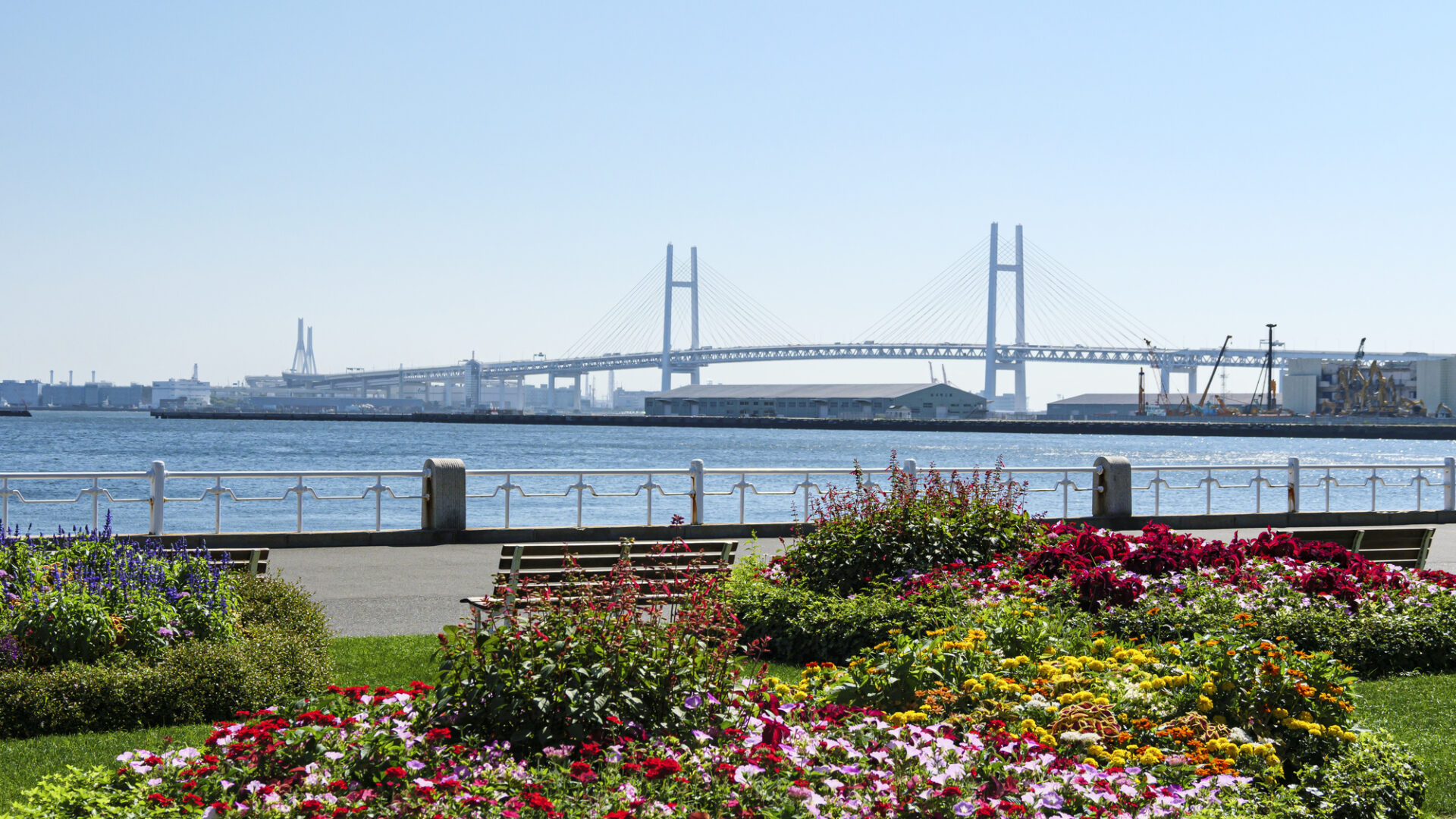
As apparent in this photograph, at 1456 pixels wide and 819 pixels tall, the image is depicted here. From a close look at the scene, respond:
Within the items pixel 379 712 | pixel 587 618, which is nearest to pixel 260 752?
pixel 379 712

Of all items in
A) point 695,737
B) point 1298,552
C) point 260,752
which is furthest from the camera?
point 1298,552

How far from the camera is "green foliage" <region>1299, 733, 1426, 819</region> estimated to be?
4.96m

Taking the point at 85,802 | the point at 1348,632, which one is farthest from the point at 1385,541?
the point at 85,802

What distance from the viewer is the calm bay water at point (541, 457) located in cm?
3647

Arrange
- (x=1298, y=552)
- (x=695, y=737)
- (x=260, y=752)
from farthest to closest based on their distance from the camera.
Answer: (x=1298, y=552) < (x=695, y=737) < (x=260, y=752)

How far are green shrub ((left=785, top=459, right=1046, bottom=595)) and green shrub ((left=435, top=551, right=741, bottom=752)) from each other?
162 inches

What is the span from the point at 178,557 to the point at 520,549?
2081 mm

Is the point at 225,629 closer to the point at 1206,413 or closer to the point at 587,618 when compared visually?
the point at 587,618

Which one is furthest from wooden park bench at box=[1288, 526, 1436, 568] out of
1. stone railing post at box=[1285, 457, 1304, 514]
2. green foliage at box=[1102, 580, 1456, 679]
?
stone railing post at box=[1285, 457, 1304, 514]

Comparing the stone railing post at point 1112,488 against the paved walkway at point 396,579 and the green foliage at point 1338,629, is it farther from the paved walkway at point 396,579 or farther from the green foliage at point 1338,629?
the green foliage at point 1338,629

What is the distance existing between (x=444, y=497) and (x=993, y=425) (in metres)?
106

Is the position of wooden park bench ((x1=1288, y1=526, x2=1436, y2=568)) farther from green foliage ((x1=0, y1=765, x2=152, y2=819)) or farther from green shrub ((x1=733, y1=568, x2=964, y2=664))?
green foliage ((x1=0, y1=765, x2=152, y2=819))

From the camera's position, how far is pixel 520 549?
28.1 ft

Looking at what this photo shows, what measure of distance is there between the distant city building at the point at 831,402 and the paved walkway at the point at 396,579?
111 m
